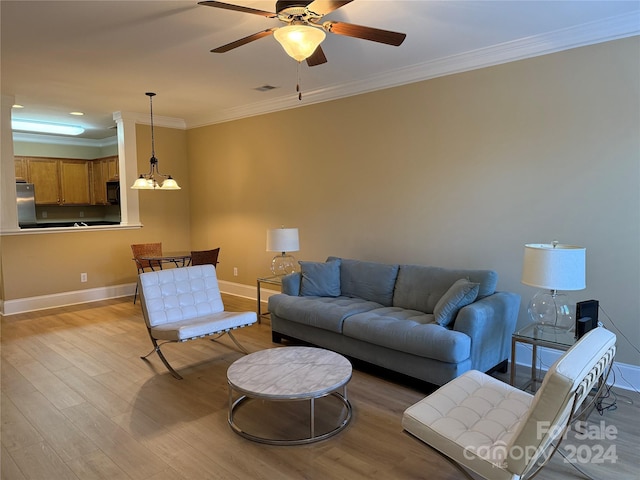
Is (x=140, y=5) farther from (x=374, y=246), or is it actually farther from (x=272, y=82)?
(x=374, y=246)

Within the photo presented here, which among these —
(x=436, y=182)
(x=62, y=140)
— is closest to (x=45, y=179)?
(x=62, y=140)

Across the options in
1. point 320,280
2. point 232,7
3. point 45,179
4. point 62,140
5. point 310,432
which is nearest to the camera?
point 232,7

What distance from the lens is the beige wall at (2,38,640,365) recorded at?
330 cm

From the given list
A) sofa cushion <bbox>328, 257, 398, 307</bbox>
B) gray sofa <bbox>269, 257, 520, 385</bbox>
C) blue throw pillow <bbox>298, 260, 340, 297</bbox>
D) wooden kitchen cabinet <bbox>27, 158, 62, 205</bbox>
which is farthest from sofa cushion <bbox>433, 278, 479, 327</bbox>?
wooden kitchen cabinet <bbox>27, 158, 62, 205</bbox>

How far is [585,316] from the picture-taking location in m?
2.87

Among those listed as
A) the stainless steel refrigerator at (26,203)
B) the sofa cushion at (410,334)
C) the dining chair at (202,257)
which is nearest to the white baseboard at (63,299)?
the dining chair at (202,257)

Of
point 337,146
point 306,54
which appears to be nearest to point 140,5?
point 306,54

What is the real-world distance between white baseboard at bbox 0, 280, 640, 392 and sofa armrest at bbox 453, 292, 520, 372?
32cm

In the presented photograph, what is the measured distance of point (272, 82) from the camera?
15.7ft

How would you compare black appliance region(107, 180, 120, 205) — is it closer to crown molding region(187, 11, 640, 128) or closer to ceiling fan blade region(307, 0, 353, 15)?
crown molding region(187, 11, 640, 128)

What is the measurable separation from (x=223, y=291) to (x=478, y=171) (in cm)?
442

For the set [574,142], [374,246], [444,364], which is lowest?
[444,364]

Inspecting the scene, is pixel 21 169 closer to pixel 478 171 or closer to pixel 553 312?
pixel 478 171

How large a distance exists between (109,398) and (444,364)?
248 centimetres
